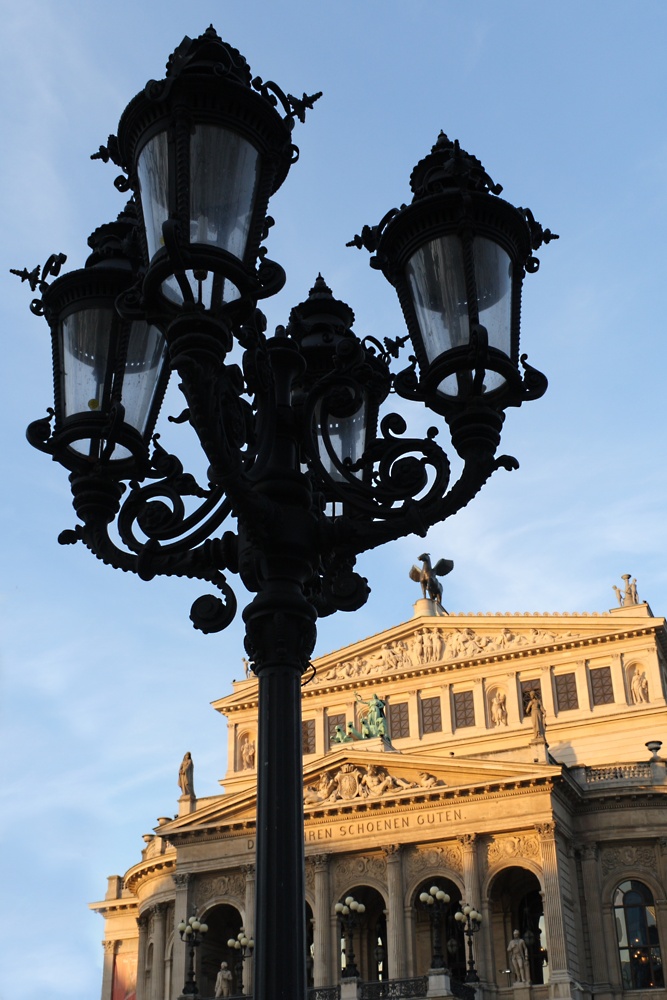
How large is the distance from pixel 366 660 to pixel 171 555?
4750 centimetres

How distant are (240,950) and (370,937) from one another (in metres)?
4.72

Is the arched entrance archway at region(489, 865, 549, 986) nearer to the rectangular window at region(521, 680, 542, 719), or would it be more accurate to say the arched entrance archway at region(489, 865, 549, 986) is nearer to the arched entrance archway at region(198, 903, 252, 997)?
the rectangular window at region(521, 680, 542, 719)

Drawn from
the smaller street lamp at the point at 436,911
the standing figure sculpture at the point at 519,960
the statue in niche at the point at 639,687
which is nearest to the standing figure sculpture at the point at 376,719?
the statue in niche at the point at 639,687

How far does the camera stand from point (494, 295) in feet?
19.9

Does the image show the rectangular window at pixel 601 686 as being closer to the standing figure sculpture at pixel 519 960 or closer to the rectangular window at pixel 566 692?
the rectangular window at pixel 566 692

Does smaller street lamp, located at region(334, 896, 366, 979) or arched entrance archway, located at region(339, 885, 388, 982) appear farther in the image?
arched entrance archway, located at region(339, 885, 388, 982)

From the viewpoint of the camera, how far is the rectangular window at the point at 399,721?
50344 millimetres

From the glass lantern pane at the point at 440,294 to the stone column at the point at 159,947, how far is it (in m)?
44.0

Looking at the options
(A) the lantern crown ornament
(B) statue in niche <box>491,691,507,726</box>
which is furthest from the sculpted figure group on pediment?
(A) the lantern crown ornament

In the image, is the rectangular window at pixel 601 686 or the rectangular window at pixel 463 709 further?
the rectangular window at pixel 463 709

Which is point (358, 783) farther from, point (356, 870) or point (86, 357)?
point (86, 357)

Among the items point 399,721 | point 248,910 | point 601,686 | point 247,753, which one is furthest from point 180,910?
point 601,686

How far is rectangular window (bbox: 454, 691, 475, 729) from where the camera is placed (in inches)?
1954

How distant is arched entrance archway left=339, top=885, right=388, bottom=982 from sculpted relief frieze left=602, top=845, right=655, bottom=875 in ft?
25.9
